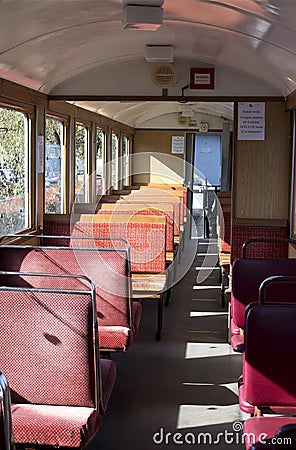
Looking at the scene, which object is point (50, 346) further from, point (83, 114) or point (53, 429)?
point (83, 114)

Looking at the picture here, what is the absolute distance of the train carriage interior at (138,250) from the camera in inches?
129

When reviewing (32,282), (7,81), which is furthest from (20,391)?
(7,81)

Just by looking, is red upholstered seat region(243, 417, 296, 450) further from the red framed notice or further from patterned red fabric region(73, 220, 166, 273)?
the red framed notice

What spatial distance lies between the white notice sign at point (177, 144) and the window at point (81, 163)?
518 centimetres

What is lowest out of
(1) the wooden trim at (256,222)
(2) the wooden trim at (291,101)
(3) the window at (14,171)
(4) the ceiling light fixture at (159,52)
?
(1) the wooden trim at (256,222)

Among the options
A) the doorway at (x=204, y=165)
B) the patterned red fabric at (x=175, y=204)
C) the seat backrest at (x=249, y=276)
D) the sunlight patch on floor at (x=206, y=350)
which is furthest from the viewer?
the doorway at (x=204, y=165)

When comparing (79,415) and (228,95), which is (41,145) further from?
(79,415)

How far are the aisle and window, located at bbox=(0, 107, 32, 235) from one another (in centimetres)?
155

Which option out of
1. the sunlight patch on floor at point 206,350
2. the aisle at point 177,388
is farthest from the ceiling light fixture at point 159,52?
the sunlight patch on floor at point 206,350

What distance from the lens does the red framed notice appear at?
23.7 feet

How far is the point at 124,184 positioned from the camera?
46.6ft

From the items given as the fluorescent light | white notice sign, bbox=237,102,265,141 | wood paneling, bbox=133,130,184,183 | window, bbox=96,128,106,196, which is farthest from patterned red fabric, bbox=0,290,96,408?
wood paneling, bbox=133,130,184,183

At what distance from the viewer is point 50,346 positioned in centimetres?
331

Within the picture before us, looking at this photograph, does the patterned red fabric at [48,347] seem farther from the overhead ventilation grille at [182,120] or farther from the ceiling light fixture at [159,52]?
the overhead ventilation grille at [182,120]
